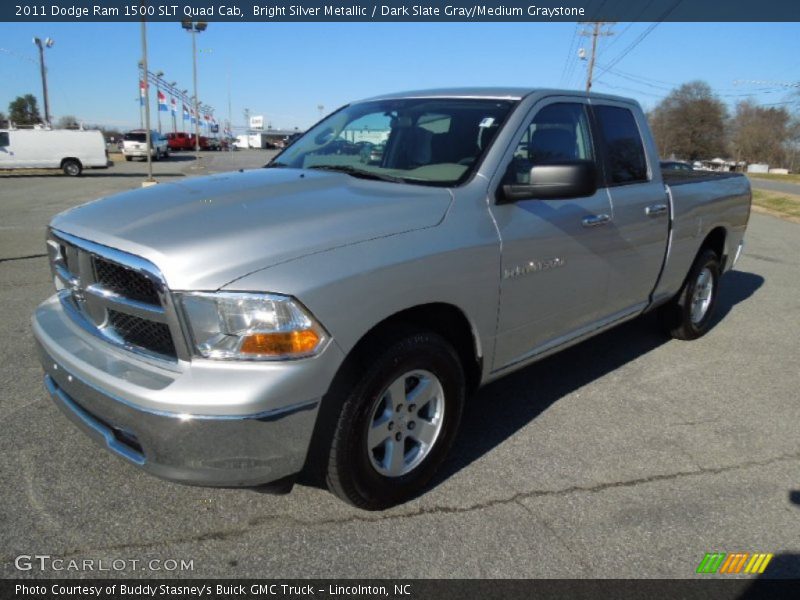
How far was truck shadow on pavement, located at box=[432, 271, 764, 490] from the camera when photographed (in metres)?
3.40

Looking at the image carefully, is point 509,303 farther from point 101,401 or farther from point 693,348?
point 693,348

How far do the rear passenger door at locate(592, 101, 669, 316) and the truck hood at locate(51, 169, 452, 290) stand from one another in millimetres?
1550

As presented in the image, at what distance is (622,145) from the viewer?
4.12m

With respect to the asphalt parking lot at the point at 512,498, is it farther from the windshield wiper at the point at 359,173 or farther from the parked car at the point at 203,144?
the parked car at the point at 203,144

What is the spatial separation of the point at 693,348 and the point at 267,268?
169 inches

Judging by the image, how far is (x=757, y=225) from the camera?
48.4ft

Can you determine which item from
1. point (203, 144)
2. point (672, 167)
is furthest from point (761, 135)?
point (672, 167)

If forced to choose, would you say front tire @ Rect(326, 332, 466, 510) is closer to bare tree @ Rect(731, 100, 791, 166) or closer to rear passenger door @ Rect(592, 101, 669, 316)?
rear passenger door @ Rect(592, 101, 669, 316)

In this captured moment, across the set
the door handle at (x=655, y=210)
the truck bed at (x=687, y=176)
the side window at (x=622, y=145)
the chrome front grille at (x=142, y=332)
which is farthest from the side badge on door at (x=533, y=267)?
the truck bed at (x=687, y=176)

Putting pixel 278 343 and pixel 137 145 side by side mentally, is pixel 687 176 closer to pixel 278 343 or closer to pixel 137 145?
pixel 278 343

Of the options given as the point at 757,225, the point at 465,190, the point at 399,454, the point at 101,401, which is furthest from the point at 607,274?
the point at 757,225

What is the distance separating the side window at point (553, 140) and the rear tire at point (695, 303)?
1940 mm

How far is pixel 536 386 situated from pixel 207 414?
2.69 metres

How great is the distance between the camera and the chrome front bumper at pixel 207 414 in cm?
208
